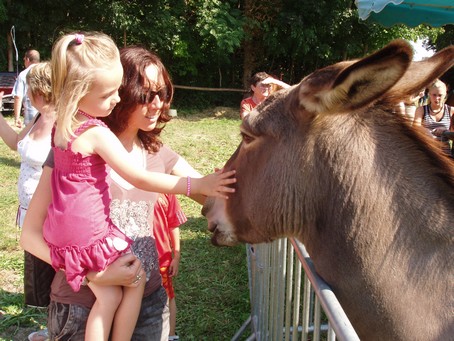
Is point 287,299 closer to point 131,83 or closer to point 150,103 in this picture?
point 150,103

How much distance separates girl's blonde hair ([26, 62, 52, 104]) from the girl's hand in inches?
92.8

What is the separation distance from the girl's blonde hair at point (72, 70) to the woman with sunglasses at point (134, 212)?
0.93 feet

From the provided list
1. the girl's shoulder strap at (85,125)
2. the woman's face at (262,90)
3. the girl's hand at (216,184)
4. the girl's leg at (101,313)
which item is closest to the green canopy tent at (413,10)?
the woman's face at (262,90)

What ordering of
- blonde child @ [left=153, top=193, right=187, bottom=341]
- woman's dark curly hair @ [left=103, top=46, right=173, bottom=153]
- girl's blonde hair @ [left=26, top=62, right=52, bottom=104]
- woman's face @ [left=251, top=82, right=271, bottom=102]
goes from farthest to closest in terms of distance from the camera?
1. woman's face @ [left=251, top=82, right=271, bottom=102]
2. girl's blonde hair @ [left=26, top=62, right=52, bottom=104]
3. blonde child @ [left=153, top=193, right=187, bottom=341]
4. woman's dark curly hair @ [left=103, top=46, right=173, bottom=153]

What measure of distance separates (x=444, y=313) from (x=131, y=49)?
215 centimetres

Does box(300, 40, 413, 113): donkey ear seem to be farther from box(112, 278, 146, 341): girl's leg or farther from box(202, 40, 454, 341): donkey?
box(112, 278, 146, 341): girl's leg

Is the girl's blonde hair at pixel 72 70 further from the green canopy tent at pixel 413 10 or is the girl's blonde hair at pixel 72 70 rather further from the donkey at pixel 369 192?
the green canopy tent at pixel 413 10

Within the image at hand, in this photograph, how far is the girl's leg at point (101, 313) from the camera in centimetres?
222

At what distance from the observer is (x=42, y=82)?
3.99 meters

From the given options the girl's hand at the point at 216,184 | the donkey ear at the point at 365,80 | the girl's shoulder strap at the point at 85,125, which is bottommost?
the girl's hand at the point at 216,184

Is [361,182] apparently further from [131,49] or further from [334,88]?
[131,49]

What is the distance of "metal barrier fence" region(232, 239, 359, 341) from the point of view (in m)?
1.61

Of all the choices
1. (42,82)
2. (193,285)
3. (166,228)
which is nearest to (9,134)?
(42,82)

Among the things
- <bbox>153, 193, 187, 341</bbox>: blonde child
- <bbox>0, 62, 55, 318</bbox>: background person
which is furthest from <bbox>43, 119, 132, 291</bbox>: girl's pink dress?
<bbox>0, 62, 55, 318</bbox>: background person
